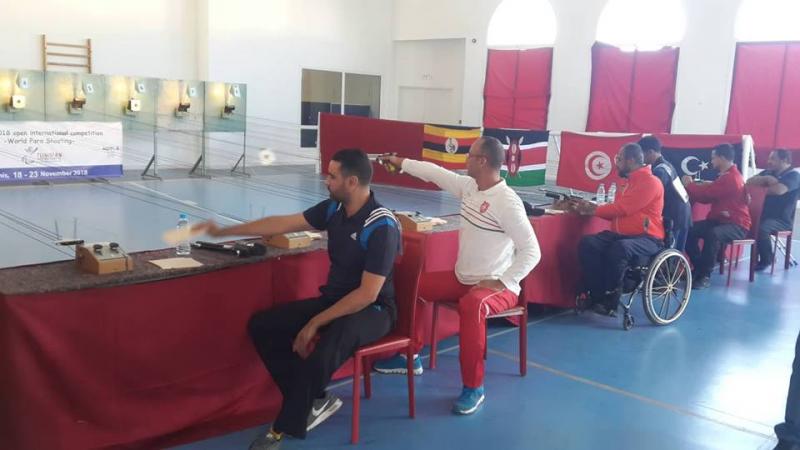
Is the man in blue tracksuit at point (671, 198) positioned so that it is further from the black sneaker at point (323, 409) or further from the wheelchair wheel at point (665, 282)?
the black sneaker at point (323, 409)

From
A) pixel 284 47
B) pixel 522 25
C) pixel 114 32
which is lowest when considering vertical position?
pixel 114 32

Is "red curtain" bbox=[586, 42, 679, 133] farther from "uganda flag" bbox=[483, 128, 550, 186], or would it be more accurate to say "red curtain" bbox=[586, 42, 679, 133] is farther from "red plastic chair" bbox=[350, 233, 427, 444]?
"red plastic chair" bbox=[350, 233, 427, 444]

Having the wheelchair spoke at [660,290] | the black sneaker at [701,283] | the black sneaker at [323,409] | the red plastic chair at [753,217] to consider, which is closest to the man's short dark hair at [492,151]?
the black sneaker at [323,409]

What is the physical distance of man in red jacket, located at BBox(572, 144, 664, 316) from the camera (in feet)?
14.2

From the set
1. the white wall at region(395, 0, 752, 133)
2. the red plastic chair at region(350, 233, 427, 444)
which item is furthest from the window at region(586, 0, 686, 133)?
the red plastic chair at region(350, 233, 427, 444)

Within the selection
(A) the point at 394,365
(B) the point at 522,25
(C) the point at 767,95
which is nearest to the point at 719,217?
(A) the point at 394,365

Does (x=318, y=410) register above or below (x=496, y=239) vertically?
below

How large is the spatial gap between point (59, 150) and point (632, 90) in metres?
8.90

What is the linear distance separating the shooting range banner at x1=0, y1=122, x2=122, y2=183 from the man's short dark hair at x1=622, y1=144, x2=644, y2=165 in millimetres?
7590

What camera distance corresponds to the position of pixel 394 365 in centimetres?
355

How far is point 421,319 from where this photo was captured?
3.77m

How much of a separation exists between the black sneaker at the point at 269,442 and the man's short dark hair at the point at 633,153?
2817mm

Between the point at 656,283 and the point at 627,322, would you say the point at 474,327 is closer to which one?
the point at 627,322

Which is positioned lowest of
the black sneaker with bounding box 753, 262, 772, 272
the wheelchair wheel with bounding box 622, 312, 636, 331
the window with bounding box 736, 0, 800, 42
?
the wheelchair wheel with bounding box 622, 312, 636, 331
